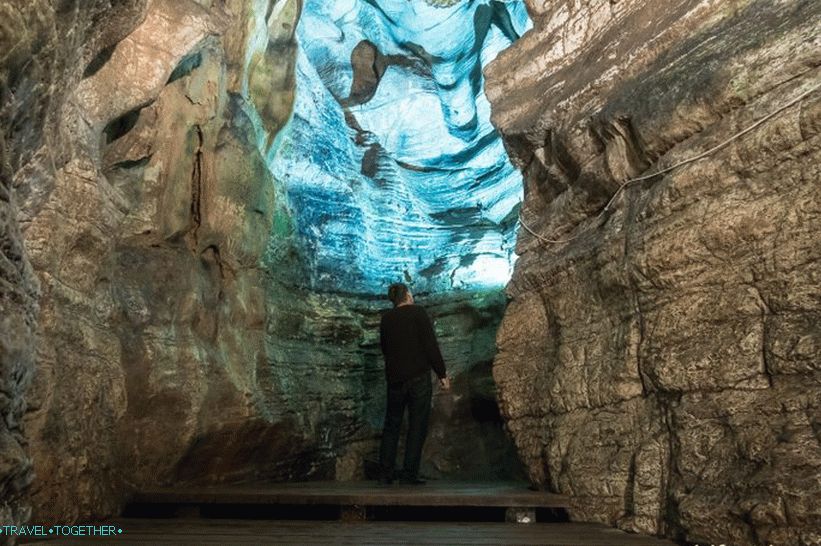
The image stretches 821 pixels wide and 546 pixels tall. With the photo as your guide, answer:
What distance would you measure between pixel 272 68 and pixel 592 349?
608 centimetres

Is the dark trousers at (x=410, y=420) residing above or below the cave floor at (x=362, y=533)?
above

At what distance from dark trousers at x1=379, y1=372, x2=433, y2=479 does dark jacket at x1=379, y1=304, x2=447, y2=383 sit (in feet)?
0.32

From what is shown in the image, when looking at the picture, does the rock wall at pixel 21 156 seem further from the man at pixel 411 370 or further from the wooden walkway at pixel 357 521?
the man at pixel 411 370

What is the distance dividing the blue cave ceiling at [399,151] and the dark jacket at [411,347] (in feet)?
10.1

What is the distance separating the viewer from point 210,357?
6609mm

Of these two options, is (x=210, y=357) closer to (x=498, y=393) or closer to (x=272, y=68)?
(x=498, y=393)

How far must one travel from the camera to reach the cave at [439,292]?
3.30 m

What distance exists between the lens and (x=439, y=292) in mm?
10180

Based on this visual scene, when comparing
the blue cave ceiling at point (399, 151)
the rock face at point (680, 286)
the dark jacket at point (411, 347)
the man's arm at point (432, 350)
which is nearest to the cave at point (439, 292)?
the rock face at point (680, 286)

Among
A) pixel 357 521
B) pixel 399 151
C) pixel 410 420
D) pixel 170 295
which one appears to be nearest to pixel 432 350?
pixel 410 420

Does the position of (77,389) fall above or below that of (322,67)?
below

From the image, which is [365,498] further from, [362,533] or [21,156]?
[21,156]

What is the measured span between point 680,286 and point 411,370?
2934 mm

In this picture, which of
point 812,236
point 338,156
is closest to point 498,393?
point 812,236
